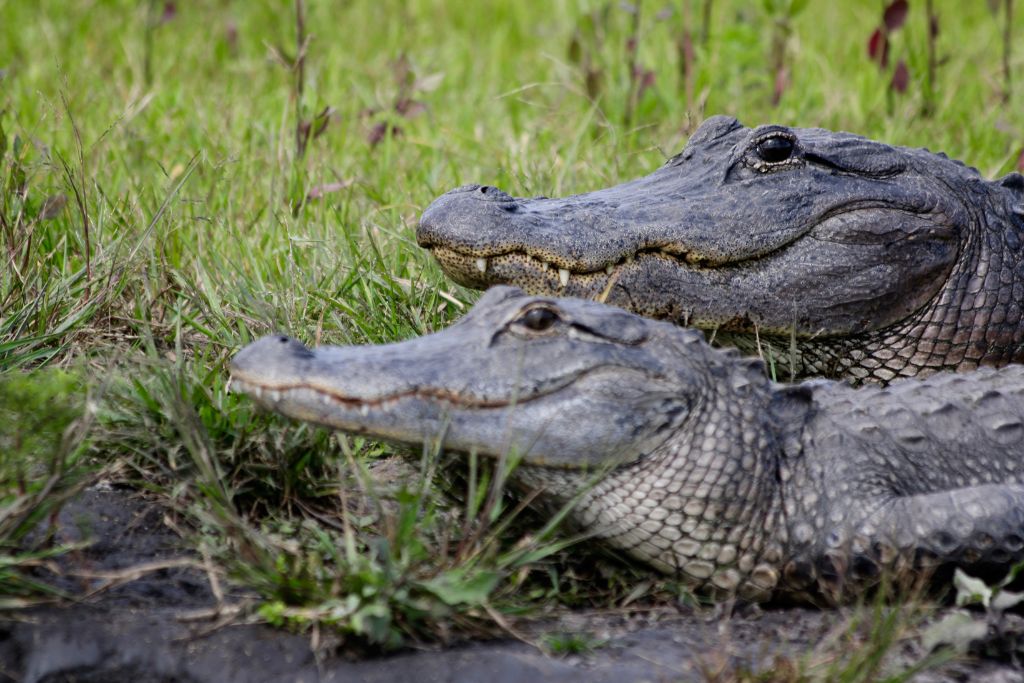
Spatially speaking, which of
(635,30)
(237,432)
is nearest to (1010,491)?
(237,432)

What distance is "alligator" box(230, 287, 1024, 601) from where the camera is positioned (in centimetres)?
303

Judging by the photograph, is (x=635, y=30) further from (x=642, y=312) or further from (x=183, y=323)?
(x=183, y=323)

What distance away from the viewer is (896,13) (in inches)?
259

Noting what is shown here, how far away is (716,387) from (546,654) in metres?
0.90

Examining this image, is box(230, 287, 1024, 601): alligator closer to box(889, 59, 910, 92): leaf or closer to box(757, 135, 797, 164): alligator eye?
box(757, 135, 797, 164): alligator eye

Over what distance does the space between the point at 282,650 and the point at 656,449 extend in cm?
105

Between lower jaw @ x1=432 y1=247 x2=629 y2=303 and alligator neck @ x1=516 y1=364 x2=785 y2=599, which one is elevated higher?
lower jaw @ x1=432 y1=247 x2=629 y2=303

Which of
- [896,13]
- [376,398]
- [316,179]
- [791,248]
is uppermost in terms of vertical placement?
[896,13]

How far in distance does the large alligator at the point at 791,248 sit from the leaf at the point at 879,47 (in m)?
2.30

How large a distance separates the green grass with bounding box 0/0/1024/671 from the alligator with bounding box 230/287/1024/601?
0.18 metres

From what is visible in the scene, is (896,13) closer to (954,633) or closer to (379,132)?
(379,132)

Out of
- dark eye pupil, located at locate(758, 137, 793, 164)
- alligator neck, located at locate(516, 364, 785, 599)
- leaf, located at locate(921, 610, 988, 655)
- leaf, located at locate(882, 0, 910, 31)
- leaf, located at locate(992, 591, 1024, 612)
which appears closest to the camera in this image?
leaf, located at locate(921, 610, 988, 655)

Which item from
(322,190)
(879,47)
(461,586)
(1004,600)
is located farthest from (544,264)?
(879,47)

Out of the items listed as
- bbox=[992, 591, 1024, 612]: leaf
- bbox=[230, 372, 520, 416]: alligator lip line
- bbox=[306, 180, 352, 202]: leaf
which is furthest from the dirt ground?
bbox=[306, 180, 352, 202]: leaf
